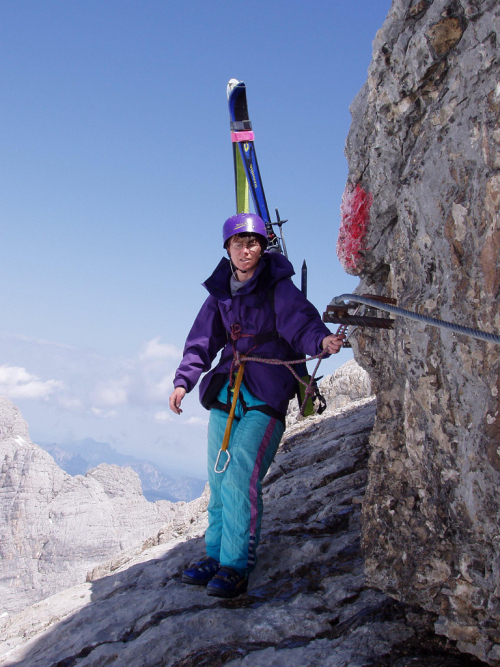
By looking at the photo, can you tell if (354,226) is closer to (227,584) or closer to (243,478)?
(243,478)

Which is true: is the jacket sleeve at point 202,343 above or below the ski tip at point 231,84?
below

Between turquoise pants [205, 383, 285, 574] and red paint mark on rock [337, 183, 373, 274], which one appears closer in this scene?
red paint mark on rock [337, 183, 373, 274]

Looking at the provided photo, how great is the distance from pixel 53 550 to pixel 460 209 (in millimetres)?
68548

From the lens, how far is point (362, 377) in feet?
53.4

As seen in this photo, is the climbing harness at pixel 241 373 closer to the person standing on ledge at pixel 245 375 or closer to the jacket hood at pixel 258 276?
the person standing on ledge at pixel 245 375

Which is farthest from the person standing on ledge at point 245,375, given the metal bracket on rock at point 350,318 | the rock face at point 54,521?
the rock face at point 54,521

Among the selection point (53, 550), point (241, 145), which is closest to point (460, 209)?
point (241, 145)

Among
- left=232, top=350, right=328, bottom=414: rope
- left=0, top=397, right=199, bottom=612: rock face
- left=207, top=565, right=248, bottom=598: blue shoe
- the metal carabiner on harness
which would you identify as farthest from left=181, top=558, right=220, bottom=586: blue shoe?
left=0, top=397, right=199, bottom=612: rock face

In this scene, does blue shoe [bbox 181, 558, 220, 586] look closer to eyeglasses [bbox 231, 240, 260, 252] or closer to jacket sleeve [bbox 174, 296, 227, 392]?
jacket sleeve [bbox 174, 296, 227, 392]

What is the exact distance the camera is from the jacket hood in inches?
194

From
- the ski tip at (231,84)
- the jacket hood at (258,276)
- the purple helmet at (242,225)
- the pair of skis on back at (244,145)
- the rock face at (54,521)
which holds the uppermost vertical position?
the ski tip at (231,84)

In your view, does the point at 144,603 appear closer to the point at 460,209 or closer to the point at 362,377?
the point at 460,209

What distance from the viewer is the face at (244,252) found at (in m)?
4.92

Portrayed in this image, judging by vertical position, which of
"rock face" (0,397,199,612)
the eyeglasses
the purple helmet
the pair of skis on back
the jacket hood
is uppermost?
the pair of skis on back
